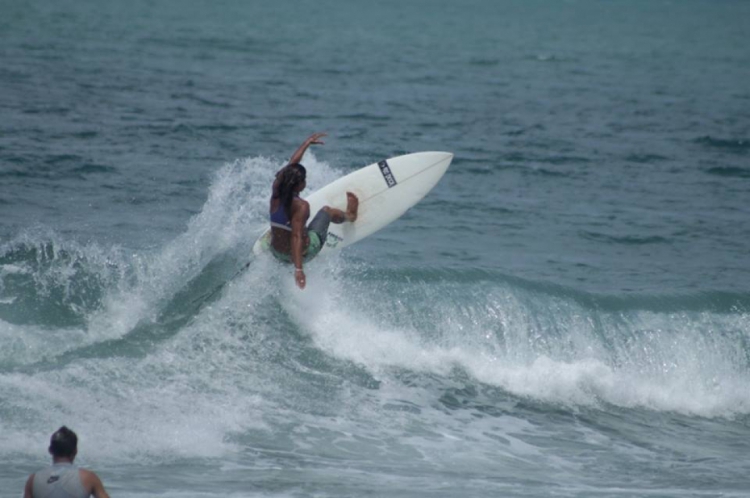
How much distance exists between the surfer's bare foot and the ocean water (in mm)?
626

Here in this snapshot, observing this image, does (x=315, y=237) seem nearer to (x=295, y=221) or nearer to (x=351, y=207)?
(x=295, y=221)

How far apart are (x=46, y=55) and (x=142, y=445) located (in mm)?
24240

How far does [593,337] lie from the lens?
12.6 metres

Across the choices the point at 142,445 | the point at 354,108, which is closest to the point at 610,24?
the point at 354,108

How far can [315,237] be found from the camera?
35.2 ft

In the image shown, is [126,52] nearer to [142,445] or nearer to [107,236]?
[107,236]

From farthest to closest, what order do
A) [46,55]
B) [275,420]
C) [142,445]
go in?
[46,55] < [275,420] < [142,445]

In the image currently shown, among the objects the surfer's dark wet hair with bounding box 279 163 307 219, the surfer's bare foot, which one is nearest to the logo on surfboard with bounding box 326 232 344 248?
the surfer's bare foot

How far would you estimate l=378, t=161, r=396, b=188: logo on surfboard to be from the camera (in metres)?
12.2

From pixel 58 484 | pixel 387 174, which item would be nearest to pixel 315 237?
pixel 387 174

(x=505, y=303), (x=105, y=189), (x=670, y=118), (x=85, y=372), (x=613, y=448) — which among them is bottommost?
(x=613, y=448)

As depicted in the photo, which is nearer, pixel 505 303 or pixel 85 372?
pixel 85 372

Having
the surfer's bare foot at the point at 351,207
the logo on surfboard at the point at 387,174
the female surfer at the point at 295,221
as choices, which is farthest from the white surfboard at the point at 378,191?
the female surfer at the point at 295,221

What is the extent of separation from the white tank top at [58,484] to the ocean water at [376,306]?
73.1 inches
